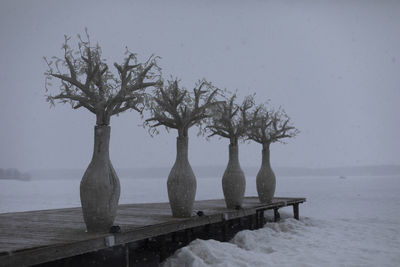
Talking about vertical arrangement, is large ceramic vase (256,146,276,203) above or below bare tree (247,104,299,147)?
below

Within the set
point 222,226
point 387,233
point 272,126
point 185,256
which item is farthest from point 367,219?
point 185,256

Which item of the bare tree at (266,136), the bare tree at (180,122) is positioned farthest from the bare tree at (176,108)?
the bare tree at (266,136)

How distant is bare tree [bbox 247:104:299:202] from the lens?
13219 millimetres

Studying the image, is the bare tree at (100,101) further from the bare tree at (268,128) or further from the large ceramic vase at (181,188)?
the bare tree at (268,128)

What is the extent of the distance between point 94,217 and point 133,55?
8.34 feet

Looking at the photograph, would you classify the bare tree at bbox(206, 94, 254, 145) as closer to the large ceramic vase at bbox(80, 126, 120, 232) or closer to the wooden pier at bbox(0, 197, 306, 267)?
the wooden pier at bbox(0, 197, 306, 267)

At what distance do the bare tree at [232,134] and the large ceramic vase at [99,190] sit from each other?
4663 mm

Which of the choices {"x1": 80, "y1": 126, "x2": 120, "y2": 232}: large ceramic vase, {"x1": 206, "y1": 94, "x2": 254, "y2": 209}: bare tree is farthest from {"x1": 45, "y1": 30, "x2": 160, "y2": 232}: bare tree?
{"x1": 206, "y1": 94, "x2": 254, "y2": 209}: bare tree

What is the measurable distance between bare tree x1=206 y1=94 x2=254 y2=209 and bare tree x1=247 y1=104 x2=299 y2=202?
1443mm

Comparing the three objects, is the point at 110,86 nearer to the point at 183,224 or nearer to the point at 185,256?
the point at 183,224

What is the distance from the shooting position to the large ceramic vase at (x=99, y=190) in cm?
617

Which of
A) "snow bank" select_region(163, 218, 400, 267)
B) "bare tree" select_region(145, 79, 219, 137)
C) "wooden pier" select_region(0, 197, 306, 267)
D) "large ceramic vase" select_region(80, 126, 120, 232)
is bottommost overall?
"snow bank" select_region(163, 218, 400, 267)

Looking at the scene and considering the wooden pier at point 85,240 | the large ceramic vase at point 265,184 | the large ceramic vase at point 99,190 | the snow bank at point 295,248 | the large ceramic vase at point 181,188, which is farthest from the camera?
the large ceramic vase at point 265,184

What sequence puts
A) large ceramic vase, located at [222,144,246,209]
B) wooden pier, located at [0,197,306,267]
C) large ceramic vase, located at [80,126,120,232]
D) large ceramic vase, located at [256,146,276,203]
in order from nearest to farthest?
wooden pier, located at [0,197,306,267] < large ceramic vase, located at [80,126,120,232] < large ceramic vase, located at [222,144,246,209] < large ceramic vase, located at [256,146,276,203]
